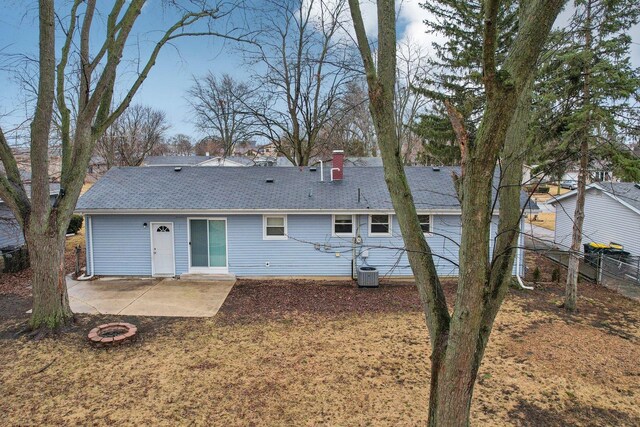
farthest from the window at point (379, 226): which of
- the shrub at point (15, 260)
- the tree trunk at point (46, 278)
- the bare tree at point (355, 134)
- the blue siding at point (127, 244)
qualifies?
the shrub at point (15, 260)

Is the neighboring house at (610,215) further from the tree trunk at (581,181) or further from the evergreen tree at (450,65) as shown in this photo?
the evergreen tree at (450,65)

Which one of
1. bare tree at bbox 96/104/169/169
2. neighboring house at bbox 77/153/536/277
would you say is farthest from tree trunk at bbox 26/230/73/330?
bare tree at bbox 96/104/169/169

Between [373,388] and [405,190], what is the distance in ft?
12.6

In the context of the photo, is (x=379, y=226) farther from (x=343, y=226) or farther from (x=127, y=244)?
(x=127, y=244)

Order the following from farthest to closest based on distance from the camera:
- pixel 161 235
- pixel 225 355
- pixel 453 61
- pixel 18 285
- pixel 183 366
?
pixel 453 61, pixel 161 235, pixel 18 285, pixel 225 355, pixel 183 366

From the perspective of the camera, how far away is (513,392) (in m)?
5.74

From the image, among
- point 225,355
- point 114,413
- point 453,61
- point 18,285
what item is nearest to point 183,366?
point 225,355

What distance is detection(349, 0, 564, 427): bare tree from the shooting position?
2558mm

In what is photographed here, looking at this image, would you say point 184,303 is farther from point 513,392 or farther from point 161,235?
point 513,392

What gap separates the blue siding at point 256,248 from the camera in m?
12.1

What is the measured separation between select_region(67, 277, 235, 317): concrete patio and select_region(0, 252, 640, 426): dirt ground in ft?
2.04

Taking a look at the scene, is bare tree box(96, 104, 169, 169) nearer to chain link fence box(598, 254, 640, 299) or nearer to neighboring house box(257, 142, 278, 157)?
neighboring house box(257, 142, 278, 157)

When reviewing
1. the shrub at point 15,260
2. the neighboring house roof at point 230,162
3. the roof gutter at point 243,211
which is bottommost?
the shrub at point 15,260

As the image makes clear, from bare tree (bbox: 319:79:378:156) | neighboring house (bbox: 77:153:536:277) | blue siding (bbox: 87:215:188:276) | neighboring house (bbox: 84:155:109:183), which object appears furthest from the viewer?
neighboring house (bbox: 84:155:109:183)
